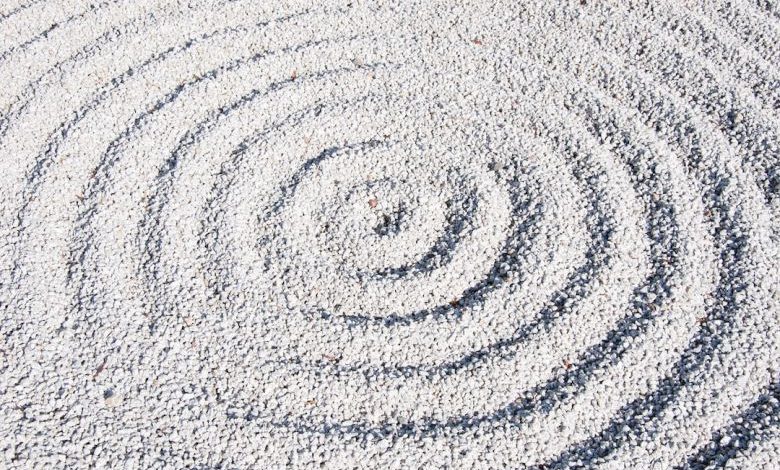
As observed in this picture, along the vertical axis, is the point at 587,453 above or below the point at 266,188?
below

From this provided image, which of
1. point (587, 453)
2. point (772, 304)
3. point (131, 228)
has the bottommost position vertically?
point (587, 453)

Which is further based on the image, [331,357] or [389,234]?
[389,234]

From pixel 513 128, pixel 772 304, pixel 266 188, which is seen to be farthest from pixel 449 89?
pixel 772 304

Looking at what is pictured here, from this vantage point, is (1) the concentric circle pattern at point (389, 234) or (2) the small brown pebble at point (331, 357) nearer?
(1) the concentric circle pattern at point (389, 234)

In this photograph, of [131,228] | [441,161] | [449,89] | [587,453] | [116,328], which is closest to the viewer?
[587,453]

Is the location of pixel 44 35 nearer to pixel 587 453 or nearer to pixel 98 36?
pixel 98 36

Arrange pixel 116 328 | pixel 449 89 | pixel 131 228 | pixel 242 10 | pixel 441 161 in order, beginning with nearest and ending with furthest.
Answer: pixel 116 328, pixel 131 228, pixel 441 161, pixel 449 89, pixel 242 10

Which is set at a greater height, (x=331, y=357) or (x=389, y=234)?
(x=389, y=234)

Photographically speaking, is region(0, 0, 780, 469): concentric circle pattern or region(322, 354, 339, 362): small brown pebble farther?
region(322, 354, 339, 362): small brown pebble
